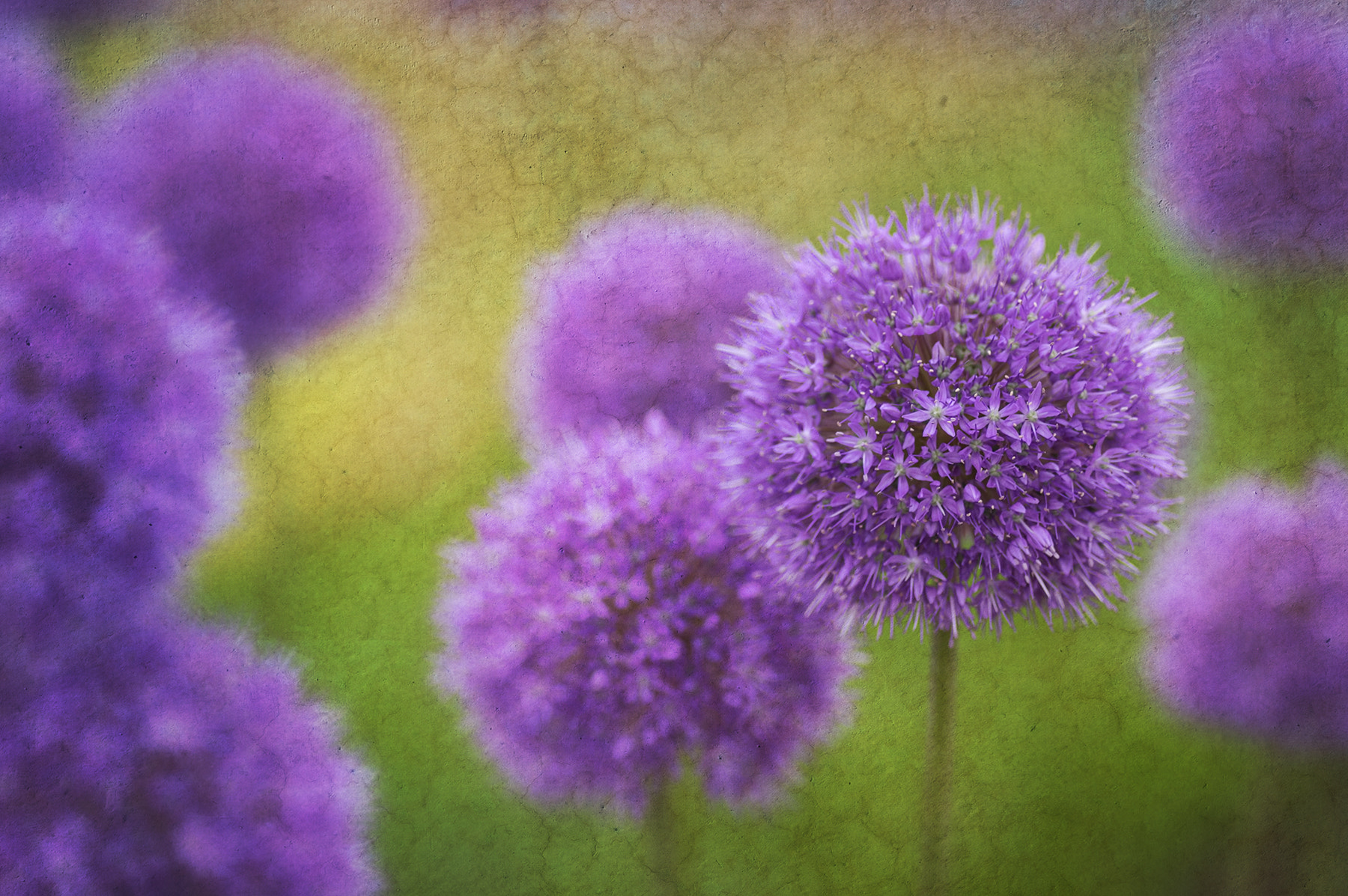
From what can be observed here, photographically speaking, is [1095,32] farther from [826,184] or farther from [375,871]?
[375,871]

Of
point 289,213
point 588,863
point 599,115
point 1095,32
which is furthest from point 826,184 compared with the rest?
point 588,863

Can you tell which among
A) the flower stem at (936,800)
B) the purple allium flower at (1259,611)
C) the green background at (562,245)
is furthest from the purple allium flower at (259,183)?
the purple allium flower at (1259,611)

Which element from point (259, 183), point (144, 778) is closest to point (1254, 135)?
point (259, 183)

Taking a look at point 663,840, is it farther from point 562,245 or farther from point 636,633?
point 562,245

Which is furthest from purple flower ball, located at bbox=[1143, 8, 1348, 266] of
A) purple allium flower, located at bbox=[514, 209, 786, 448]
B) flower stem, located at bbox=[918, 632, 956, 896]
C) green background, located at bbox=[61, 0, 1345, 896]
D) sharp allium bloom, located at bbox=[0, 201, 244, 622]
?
sharp allium bloom, located at bbox=[0, 201, 244, 622]

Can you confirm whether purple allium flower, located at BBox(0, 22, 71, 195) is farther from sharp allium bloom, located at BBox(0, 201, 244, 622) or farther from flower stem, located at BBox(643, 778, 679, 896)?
flower stem, located at BBox(643, 778, 679, 896)

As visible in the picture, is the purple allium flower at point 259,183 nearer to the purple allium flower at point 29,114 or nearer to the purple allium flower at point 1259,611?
the purple allium flower at point 29,114
